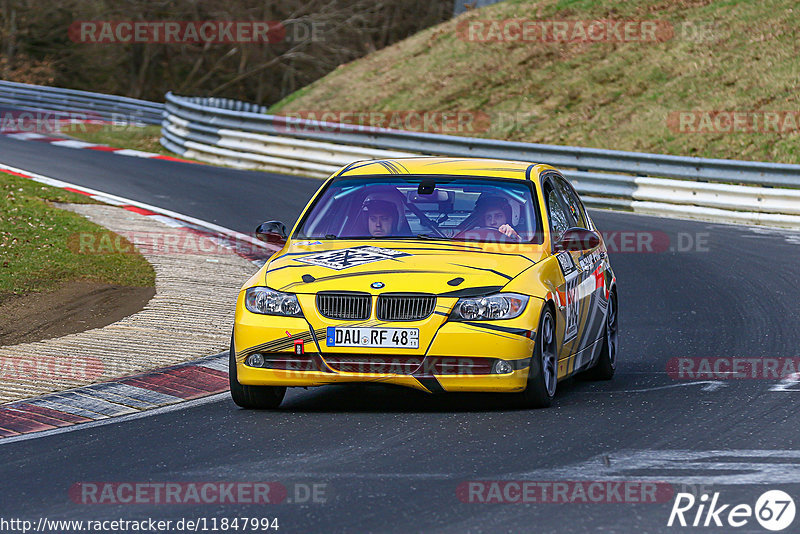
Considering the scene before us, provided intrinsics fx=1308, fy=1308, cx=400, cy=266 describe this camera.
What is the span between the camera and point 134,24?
1763 inches

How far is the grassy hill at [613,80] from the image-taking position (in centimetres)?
2653

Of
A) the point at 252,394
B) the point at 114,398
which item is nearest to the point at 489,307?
the point at 252,394

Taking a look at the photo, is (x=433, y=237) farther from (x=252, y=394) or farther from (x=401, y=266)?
(x=252, y=394)

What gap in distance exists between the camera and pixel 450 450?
6785 mm

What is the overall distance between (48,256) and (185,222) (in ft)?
12.8

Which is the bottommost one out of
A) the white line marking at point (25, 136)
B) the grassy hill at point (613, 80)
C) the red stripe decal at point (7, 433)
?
the red stripe decal at point (7, 433)

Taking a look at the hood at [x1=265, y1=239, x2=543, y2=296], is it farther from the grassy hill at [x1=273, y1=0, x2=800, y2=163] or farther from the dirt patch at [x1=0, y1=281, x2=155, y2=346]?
the grassy hill at [x1=273, y1=0, x2=800, y2=163]

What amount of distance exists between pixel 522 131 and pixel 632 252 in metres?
12.6

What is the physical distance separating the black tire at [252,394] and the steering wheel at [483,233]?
159 cm

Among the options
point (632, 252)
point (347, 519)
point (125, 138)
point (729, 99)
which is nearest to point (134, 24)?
point (125, 138)

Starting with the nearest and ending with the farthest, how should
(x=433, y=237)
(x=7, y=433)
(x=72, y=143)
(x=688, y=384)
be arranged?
1. (x=7, y=433)
2. (x=433, y=237)
3. (x=688, y=384)
4. (x=72, y=143)

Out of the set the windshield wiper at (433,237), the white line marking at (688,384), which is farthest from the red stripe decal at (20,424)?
the white line marking at (688,384)

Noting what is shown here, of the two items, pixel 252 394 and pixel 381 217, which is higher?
pixel 381 217

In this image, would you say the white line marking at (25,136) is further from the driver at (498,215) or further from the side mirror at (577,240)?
the side mirror at (577,240)
